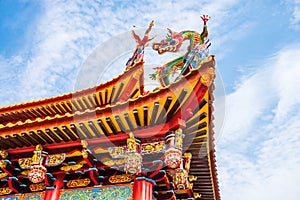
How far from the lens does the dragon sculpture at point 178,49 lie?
7547 millimetres

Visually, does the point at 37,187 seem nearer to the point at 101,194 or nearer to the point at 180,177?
the point at 101,194

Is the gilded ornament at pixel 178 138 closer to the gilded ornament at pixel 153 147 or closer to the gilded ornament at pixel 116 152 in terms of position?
the gilded ornament at pixel 153 147

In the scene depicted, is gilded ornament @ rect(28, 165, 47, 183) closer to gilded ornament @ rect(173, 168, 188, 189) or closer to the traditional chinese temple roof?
the traditional chinese temple roof

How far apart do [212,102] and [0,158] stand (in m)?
5.91

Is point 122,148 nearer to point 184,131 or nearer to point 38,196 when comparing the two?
point 184,131

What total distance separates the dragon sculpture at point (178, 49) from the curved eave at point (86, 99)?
0.72m

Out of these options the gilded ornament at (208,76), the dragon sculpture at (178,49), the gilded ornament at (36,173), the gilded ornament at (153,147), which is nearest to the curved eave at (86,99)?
the dragon sculpture at (178,49)

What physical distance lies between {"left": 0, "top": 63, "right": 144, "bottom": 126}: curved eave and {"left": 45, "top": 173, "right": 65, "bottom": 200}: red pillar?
3.04m

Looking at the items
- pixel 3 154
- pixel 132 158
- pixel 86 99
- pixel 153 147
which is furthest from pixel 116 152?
pixel 86 99

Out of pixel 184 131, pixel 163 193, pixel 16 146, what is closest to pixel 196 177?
pixel 163 193

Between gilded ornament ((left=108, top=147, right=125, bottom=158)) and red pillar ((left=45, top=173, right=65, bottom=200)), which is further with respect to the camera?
red pillar ((left=45, top=173, right=65, bottom=200))

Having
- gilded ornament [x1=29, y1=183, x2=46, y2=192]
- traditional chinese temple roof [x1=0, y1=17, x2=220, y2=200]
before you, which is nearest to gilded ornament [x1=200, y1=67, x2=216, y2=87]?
traditional chinese temple roof [x1=0, y1=17, x2=220, y2=200]

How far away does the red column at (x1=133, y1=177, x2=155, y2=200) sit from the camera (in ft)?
23.9

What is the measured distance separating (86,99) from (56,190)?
11.1ft
